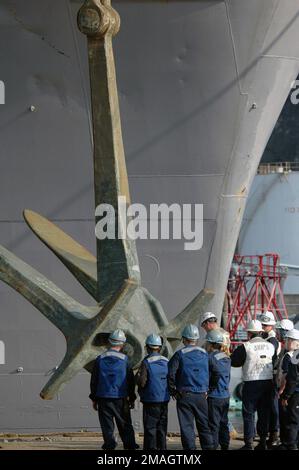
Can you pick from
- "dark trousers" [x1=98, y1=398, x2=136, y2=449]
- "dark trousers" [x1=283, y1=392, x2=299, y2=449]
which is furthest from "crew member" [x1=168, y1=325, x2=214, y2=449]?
"dark trousers" [x1=283, y1=392, x2=299, y2=449]

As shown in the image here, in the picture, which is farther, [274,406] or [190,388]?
[274,406]

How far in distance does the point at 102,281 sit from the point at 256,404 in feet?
7.69

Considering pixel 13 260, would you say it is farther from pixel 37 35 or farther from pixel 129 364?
pixel 37 35

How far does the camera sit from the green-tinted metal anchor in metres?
11.3

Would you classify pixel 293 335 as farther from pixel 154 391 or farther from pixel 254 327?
pixel 154 391

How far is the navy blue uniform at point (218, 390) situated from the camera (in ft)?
39.4

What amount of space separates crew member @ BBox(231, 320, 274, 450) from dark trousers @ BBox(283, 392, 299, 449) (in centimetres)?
64

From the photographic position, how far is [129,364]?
1167 cm

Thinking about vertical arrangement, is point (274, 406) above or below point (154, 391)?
below

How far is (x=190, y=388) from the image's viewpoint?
11.6m

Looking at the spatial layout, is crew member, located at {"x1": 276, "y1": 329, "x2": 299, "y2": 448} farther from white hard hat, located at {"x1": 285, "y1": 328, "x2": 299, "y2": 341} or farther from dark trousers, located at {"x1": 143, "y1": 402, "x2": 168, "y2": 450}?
dark trousers, located at {"x1": 143, "y1": 402, "x2": 168, "y2": 450}

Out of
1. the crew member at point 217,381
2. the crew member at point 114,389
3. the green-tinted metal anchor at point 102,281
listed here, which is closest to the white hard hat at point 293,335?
the crew member at point 217,381

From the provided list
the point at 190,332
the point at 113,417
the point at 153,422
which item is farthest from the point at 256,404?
the point at 113,417
